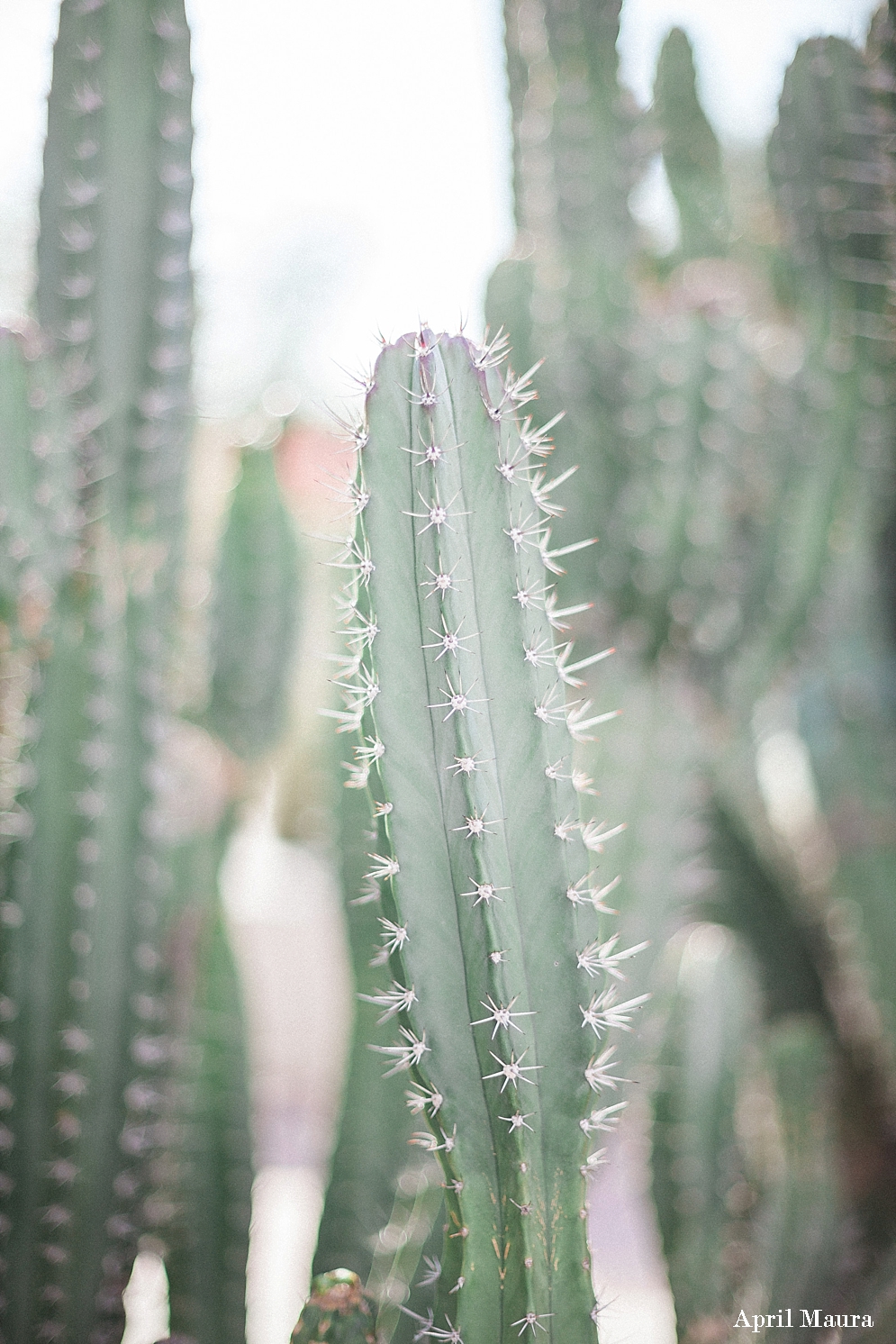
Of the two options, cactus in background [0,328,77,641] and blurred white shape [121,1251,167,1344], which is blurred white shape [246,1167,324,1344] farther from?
cactus in background [0,328,77,641]

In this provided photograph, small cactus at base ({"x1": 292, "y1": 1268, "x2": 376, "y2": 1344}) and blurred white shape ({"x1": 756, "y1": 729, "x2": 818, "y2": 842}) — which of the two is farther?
blurred white shape ({"x1": 756, "y1": 729, "x2": 818, "y2": 842})

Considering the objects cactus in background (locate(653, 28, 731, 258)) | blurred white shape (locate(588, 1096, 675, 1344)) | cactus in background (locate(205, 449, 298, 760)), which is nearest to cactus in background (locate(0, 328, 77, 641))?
cactus in background (locate(205, 449, 298, 760))

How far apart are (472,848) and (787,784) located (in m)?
2.00

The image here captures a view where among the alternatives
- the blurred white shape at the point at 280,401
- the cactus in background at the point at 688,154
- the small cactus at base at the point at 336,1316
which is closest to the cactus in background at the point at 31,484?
the blurred white shape at the point at 280,401

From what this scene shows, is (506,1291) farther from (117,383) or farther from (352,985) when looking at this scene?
(117,383)

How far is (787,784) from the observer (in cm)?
250

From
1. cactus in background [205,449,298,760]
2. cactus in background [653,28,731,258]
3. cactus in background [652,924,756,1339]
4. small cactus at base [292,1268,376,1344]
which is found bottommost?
cactus in background [652,924,756,1339]

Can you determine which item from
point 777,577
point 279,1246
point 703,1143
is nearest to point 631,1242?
point 703,1143

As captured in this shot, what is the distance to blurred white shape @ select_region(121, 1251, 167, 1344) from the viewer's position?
142cm

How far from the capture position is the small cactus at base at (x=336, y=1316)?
75 cm

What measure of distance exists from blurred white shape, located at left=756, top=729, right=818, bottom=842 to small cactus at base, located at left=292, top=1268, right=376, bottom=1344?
1.59 m

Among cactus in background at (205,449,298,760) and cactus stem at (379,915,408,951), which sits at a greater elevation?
cactus in background at (205,449,298,760)

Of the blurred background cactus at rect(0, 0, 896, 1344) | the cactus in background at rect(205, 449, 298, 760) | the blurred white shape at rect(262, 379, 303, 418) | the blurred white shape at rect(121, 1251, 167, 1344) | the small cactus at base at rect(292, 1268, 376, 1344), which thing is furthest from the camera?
the blurred white shape at rect(262, 379, 303, 418)

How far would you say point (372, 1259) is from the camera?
1.32m
